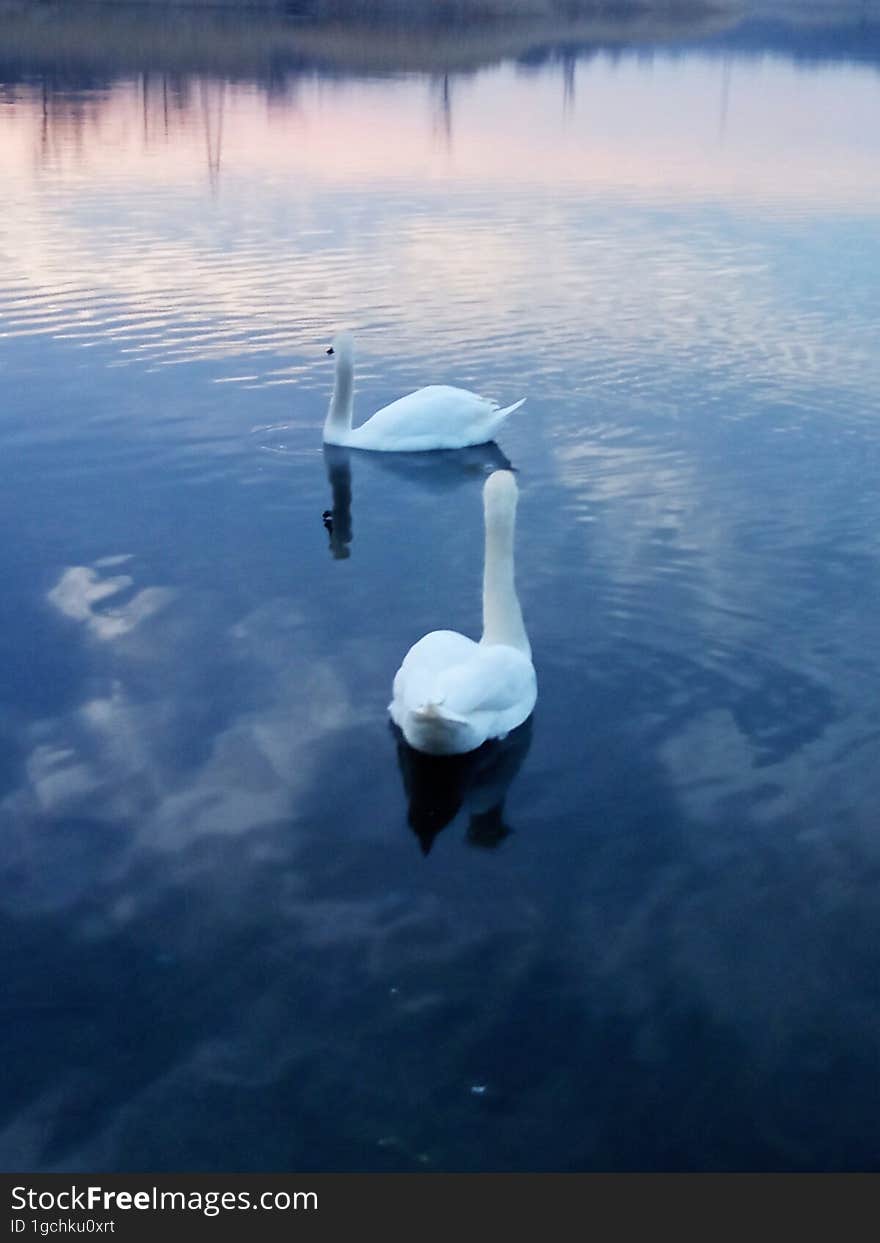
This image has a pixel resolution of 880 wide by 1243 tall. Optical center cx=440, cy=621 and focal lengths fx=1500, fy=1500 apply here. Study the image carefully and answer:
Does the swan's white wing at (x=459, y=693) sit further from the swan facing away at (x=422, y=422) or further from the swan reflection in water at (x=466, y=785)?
the swan facing away at (x=422, y=422)

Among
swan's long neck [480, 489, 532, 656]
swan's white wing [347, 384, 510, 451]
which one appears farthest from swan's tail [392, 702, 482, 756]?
swan's white wing [347, 384, 510, 451]

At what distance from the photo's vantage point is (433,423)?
41.1ft

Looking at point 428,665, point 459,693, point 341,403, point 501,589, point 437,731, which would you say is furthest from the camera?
point 341,403

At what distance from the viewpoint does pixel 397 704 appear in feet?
24.8

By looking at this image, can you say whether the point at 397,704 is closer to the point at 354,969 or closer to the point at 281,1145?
the point at 354,969

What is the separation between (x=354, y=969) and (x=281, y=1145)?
97 cm

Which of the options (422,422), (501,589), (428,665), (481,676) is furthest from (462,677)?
(422,422)

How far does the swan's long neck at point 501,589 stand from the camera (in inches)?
312

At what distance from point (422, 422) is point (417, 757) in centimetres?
564

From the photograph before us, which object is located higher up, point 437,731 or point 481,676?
point 481,676

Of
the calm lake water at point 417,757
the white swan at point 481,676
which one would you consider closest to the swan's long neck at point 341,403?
the calm lake water at point 417,757

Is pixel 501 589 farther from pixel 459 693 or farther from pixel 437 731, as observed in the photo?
pixel 437 731

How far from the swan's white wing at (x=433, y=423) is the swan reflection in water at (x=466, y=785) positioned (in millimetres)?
5285

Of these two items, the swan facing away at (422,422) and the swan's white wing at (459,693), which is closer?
the swan's white wing at (459,693)
